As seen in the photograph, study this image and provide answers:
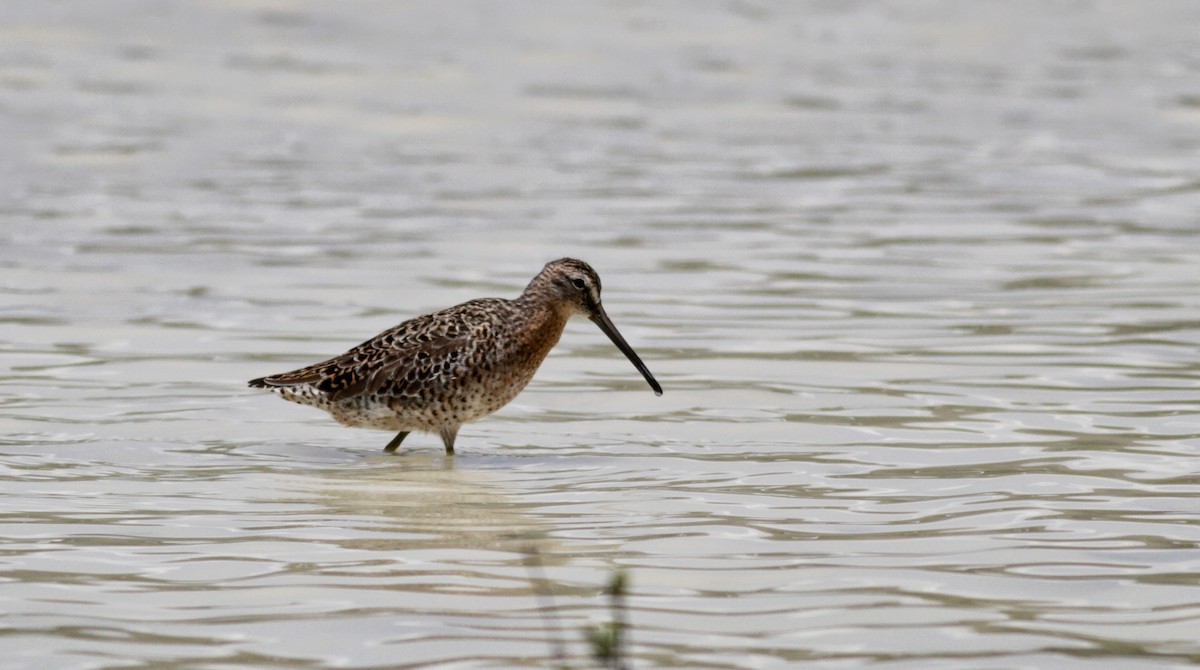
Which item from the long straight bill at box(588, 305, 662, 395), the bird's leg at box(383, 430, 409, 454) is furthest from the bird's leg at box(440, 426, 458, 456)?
the long straight bill at box(588, 305, 662, 395)

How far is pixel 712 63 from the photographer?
24094 mm

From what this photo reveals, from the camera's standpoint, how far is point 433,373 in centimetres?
945

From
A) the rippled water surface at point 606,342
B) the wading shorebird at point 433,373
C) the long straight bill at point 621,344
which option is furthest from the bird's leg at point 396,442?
the long straight bill at point 621,344

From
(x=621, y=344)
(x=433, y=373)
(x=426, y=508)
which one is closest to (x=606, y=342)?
(x=621, y=344)

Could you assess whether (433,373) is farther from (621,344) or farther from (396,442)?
(621,344)

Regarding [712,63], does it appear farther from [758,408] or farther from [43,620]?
[43,620]

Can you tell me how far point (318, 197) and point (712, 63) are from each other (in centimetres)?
831

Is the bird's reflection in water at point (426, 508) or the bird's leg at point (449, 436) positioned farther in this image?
the bird's leg at point (449, 436)

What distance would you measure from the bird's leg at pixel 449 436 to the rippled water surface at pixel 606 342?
102 millimetres

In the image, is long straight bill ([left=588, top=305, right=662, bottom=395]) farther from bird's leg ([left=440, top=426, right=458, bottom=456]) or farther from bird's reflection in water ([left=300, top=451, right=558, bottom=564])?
bird's reflection in water ([left=300, top=451, right=558, bottom=564])

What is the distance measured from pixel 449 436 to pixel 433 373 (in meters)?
0.32

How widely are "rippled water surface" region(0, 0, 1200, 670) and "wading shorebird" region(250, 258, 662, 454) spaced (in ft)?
0.74

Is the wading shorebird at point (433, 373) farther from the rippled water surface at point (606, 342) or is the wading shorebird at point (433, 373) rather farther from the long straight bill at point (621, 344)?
the long straight bill at point (621, 344)

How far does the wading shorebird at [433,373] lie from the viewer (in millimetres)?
9422
